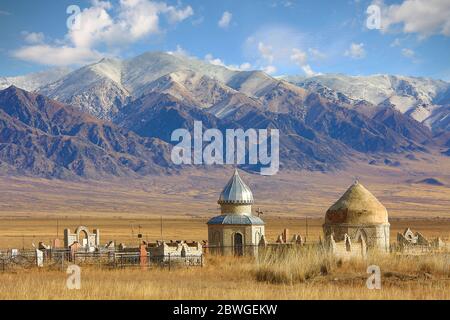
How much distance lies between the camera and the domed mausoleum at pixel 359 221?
43062 mm

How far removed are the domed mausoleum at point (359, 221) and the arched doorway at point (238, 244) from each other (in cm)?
445

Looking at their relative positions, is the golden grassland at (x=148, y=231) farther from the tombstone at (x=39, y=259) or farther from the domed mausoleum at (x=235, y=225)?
the tombstone at (x=39, y=259)

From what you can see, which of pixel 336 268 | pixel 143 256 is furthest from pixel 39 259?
pixel 336 268

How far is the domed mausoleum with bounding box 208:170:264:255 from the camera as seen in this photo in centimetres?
→ 4578

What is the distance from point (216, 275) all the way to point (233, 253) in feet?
41.5

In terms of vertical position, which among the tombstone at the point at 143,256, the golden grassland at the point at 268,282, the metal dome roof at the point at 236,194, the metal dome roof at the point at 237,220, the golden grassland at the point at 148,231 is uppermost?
the metal dome roof at the point at 236,194

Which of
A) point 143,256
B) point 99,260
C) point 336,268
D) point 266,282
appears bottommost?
point 266,282

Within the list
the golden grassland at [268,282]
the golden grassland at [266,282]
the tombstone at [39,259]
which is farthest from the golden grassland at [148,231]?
the golden grassland at [266,282]

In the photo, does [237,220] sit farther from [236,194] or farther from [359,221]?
[359,221]

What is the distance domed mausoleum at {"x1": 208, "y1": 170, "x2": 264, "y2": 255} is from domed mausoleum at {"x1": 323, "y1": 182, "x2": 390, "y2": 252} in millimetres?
4168

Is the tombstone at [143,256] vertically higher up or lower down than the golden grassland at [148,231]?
lower down

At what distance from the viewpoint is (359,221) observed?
43.2 metres

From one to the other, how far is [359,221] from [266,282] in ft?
60.4
